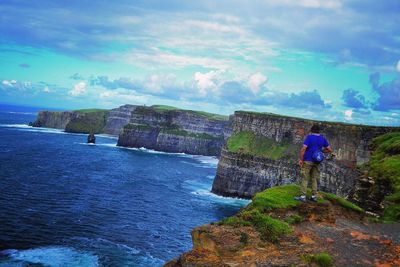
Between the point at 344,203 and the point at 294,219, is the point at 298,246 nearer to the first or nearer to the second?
the point at 294,219

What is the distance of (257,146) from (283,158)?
32.5 ft

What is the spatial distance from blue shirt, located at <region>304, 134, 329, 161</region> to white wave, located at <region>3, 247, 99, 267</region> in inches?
1141

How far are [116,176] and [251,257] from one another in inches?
3588

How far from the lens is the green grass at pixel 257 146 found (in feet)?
331

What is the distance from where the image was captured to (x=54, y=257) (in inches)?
1689

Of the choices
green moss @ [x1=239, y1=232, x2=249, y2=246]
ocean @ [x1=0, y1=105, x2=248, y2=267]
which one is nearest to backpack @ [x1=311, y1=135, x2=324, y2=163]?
green moss @ [x1=239, y1=232, x2=249, y2=246]

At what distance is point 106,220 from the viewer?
6003 centimetres

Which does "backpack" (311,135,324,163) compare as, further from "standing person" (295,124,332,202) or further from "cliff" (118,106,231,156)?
"cliff" (118,106,231,156)

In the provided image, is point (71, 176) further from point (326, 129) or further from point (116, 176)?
point (326, 129)

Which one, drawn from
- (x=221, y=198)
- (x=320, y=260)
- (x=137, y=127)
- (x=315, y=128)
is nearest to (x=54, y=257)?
(x=315, y=128)

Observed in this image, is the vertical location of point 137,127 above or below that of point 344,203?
below

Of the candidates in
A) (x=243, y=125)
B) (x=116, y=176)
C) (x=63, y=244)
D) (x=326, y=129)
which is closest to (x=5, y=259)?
(x=63, y=244)

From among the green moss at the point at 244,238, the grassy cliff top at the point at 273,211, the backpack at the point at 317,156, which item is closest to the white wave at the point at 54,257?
the grassy cliff top at the point at 273,211

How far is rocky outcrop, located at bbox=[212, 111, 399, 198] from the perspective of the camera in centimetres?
7831
